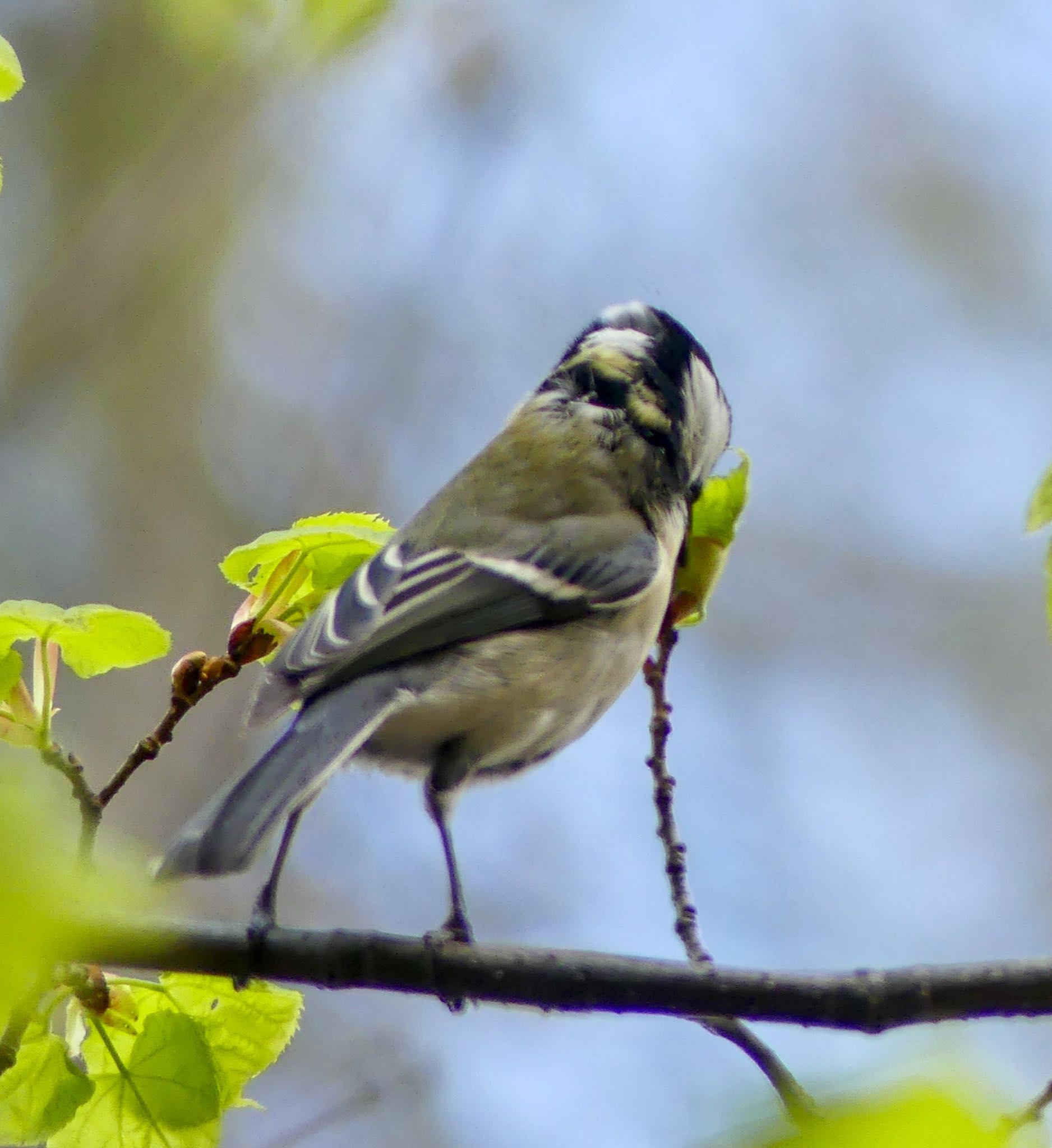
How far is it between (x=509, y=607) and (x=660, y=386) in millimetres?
646

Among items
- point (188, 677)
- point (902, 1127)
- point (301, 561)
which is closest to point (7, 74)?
point (301, 561)

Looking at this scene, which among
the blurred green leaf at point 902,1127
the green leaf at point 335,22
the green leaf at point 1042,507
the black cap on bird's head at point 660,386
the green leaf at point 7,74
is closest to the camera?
the blurred green leaf at point 902,1127

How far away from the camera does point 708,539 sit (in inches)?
64.4

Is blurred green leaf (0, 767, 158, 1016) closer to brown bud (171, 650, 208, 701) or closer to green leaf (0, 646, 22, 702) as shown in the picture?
A: green leaf (0, 646, 22, 702)

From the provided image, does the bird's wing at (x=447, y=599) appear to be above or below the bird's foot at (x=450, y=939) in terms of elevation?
above

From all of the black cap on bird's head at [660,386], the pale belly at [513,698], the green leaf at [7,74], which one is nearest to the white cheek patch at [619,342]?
the black cap on bird's head at [660,386]

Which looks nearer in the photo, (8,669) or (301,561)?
(8,669)

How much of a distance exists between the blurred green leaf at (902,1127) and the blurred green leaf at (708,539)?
1.11 metres

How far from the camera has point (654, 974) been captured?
4.16ft

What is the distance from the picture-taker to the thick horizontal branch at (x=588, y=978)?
120cm

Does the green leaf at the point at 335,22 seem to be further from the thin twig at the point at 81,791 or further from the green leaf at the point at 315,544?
the thin twig at the point at 81,791

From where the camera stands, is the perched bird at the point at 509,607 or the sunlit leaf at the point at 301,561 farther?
the perched bird at the point at 509,607

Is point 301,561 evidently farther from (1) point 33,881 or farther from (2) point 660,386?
(2) point 660,386

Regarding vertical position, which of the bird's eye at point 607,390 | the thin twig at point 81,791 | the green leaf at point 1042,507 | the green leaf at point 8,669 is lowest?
the thin twig at point 81,791
